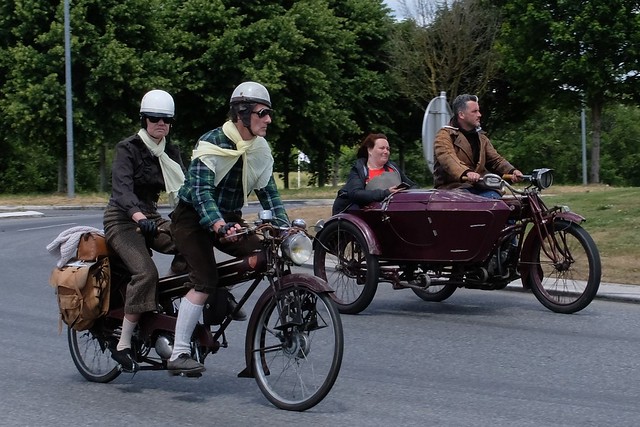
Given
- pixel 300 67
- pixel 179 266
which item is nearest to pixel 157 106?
pixel 179 266

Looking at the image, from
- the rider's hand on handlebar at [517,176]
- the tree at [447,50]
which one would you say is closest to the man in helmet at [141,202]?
the rider's hand on handlebar at [517,176]

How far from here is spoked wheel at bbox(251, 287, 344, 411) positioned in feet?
19.1

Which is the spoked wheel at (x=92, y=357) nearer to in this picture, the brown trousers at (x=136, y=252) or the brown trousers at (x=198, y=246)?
the brown trousers at (x=136, y=252)

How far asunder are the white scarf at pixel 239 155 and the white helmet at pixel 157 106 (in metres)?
0.60

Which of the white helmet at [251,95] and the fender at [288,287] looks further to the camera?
the white helmet at [251,95]

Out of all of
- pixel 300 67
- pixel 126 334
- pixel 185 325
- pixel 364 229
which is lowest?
pixel 126 334

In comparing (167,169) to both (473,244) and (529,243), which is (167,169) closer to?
(473,244)

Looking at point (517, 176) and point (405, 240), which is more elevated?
point (517, 176)

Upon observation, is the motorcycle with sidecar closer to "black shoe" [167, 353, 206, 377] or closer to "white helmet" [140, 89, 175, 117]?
"white helmet" [140, 89, 175, 117]

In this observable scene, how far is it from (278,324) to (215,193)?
85 cm

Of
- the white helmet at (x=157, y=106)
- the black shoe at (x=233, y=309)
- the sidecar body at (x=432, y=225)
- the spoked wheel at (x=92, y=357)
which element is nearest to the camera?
the black shoe at (x=233, y=309)

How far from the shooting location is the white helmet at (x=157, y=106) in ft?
22.2

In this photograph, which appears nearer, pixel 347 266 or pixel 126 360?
pixel 126 360

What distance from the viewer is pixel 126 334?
6691 millimetres
